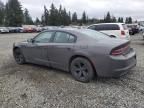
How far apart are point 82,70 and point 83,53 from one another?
1.64 ft

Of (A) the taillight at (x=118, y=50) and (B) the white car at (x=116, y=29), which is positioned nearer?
(A) the taillight at (x=118, y=50)

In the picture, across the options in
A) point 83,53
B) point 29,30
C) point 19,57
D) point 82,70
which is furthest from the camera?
point 29,30

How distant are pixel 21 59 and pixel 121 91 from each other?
411cm

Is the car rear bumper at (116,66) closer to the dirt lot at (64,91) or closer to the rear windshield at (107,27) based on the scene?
the dirt lot at (64,91)

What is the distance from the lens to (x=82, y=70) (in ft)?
17.3

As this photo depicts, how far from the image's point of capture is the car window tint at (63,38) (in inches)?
217

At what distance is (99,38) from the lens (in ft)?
17.5

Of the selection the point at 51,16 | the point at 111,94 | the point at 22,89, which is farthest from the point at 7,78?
the point at 51,16

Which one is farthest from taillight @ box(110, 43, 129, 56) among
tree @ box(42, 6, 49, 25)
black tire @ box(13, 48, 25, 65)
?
tree @ box(42, 6, 49, 25)

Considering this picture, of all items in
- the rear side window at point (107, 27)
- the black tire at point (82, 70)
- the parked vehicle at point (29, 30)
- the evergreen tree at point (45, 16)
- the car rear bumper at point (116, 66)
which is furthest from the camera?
the evergreen tree at point (45, 16)

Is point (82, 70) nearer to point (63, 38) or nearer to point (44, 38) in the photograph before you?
point (63, 38)

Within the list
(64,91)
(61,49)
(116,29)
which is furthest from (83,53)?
(116,29)

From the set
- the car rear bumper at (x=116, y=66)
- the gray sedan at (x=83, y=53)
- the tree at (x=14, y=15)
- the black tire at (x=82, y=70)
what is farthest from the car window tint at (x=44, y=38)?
the tree at (x=14, y=15)

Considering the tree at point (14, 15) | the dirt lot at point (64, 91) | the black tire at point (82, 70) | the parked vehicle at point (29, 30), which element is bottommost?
the dirt lot at point (64, 91)
